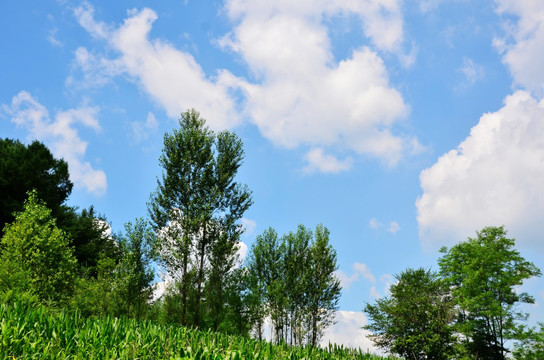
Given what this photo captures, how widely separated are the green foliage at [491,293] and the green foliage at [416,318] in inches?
79.8

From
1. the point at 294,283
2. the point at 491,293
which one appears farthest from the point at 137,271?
the point at 491,293

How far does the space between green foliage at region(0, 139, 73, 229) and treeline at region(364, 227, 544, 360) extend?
1572 inches

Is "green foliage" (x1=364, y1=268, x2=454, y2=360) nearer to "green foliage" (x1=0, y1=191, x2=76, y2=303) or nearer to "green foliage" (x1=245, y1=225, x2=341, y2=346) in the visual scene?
"green foliage" (x1=245, y1=225, x2=341, y2=346)

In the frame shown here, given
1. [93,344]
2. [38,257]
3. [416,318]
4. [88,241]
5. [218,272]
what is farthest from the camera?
[88,241]

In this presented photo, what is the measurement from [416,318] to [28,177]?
145ft

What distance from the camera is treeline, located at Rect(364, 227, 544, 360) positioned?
37.3 meters

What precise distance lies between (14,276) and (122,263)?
6906 millimetres

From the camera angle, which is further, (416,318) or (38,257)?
(416,318)

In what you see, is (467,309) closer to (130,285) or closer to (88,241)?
(130,285)

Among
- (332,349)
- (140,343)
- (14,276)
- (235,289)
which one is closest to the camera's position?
(140,343)

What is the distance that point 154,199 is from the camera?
29.4 m

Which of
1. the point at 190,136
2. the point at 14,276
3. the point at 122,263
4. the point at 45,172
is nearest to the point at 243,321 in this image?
the point at 122,263

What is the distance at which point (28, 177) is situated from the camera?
1726 inches

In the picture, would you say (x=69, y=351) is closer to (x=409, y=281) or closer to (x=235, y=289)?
(x=235, y=289)
